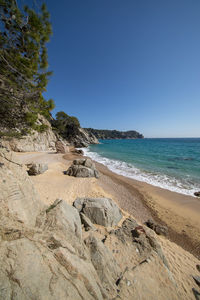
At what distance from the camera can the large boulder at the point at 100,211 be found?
16.1 feet

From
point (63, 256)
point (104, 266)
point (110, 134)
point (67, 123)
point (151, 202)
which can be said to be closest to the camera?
point (63, 256)

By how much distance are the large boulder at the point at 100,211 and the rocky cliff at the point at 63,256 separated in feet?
1.39

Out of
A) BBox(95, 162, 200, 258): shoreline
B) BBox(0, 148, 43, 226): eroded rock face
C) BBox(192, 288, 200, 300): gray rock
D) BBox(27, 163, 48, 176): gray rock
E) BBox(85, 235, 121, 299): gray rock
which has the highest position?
BBox(0, 148, 43, 226): eroded rock face

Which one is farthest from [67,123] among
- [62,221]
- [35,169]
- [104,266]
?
[104,266]

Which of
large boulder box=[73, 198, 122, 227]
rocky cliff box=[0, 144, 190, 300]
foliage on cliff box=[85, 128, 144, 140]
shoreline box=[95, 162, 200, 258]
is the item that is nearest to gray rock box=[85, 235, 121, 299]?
rocky cliff box=[0, 144, 190, 300]

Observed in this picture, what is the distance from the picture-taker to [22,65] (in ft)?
12.7

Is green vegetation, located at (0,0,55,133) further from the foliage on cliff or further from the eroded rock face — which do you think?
the foliage on cliff

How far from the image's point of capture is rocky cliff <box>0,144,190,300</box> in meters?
1.45

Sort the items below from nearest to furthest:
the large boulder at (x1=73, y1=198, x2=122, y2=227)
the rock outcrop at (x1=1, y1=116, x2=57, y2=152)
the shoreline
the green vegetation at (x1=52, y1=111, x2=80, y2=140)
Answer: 1. the large boulder at (x1=73, y1=198, x2=122, y2=227)
2. the shoreline
3. the rock outcrop at (x1=1, y1=116, x2=57, y2=152)
4. the green vegetation at (x1=52, y1=111, x2=80, y2=140)

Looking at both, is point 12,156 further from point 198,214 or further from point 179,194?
point 179,194

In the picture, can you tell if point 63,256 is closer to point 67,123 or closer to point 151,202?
point 151,202

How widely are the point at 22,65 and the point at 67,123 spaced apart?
50026 millimetres

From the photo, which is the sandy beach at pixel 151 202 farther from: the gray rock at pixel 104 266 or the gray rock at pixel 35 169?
the gray rock at pixel 104 266

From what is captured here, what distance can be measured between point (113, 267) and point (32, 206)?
2762 mm
